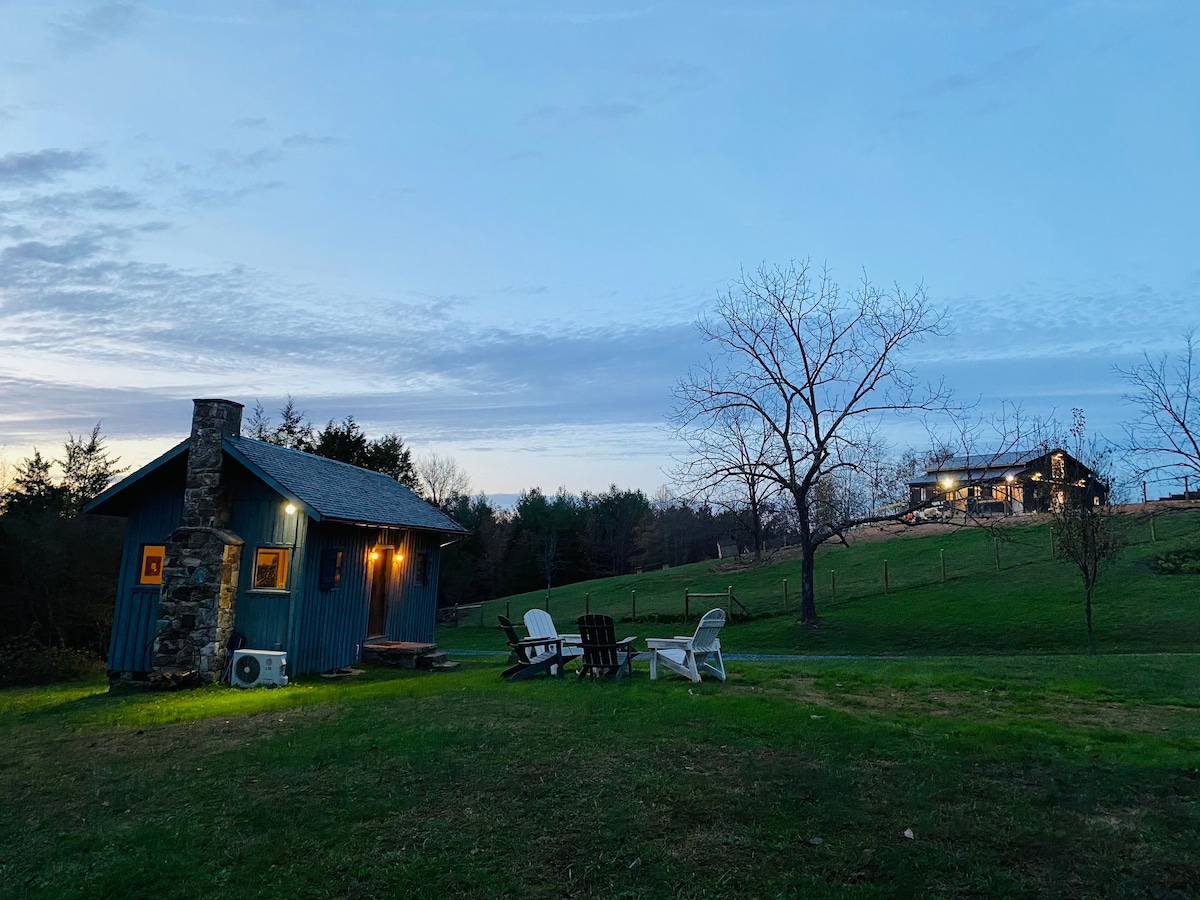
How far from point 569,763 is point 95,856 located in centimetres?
332

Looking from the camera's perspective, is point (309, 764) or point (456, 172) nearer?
point (309, 764)

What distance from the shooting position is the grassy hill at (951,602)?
20.1m

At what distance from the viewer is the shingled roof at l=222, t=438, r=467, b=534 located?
14.1 metres

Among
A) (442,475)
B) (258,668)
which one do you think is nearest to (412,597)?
(258,668)

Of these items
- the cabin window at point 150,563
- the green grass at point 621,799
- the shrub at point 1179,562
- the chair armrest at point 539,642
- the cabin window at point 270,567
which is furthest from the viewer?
the shrub at point 1179,562

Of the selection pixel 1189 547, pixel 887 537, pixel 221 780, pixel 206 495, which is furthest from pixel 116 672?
pixel 887 537

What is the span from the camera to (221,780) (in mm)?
6355

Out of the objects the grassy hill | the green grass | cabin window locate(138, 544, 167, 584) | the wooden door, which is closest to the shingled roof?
the wooden door

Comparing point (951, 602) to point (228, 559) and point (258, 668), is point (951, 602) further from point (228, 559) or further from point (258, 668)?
point (228, 559)

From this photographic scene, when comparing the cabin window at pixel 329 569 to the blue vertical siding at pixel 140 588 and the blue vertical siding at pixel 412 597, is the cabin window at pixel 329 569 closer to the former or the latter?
the blue vertical siding at pixel 412 597

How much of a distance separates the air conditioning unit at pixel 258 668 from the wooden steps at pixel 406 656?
9.57ft

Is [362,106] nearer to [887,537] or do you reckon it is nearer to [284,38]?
[284,38]

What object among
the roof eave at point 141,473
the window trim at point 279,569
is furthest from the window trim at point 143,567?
the window trim at point 279,569

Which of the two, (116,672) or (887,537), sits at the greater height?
(887,537)
